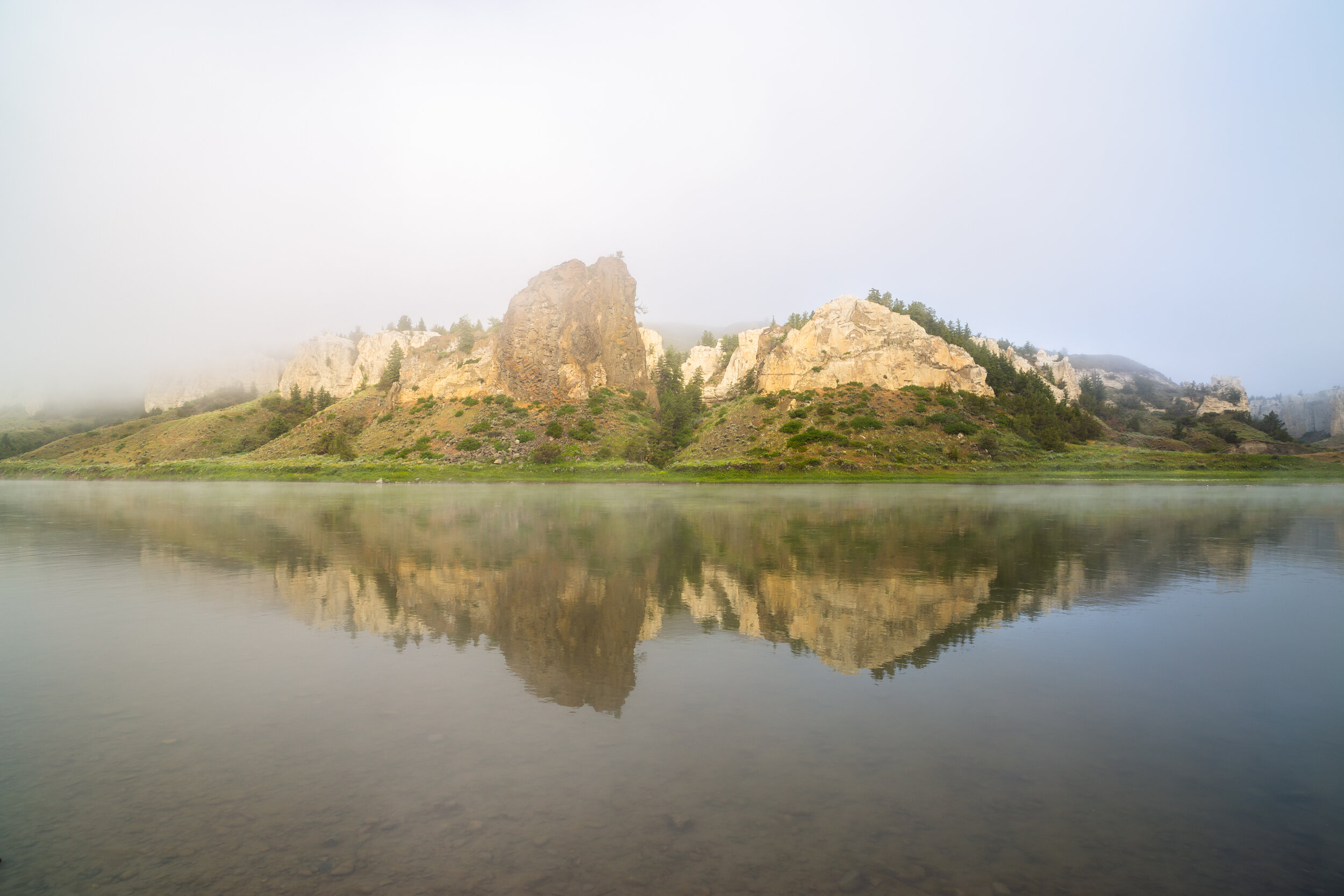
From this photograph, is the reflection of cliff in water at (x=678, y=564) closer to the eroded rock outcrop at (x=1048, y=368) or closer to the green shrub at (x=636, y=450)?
the green shrub at (x=636, y=450)

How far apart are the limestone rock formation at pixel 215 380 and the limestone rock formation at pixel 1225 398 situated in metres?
254

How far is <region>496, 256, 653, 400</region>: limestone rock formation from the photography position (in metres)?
102

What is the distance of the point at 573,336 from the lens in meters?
105

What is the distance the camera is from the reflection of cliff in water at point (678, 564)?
1009 cm

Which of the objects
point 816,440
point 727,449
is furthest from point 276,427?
point 816,440

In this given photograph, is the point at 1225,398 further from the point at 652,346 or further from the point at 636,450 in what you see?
the point at 636,450

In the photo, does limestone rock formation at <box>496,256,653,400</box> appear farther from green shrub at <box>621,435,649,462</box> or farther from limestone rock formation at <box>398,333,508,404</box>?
green shrub at <box>621,435,649,462</box>

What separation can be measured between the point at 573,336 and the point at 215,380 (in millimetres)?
149293

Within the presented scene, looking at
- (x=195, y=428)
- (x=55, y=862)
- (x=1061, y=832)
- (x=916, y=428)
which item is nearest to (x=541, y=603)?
(x=55, y=862)

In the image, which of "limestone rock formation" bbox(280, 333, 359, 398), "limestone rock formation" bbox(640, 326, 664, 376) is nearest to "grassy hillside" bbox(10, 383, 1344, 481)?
"limestone rock formation" bbox(280, 333, 359, 398)

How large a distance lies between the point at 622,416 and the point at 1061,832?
92399 mm

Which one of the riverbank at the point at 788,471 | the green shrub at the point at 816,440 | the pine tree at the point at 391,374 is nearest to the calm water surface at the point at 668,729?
the riverbank at the point at 788,471

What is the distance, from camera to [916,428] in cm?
8262

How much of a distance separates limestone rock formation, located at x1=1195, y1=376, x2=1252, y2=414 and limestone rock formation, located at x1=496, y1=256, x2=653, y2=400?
136 metres
